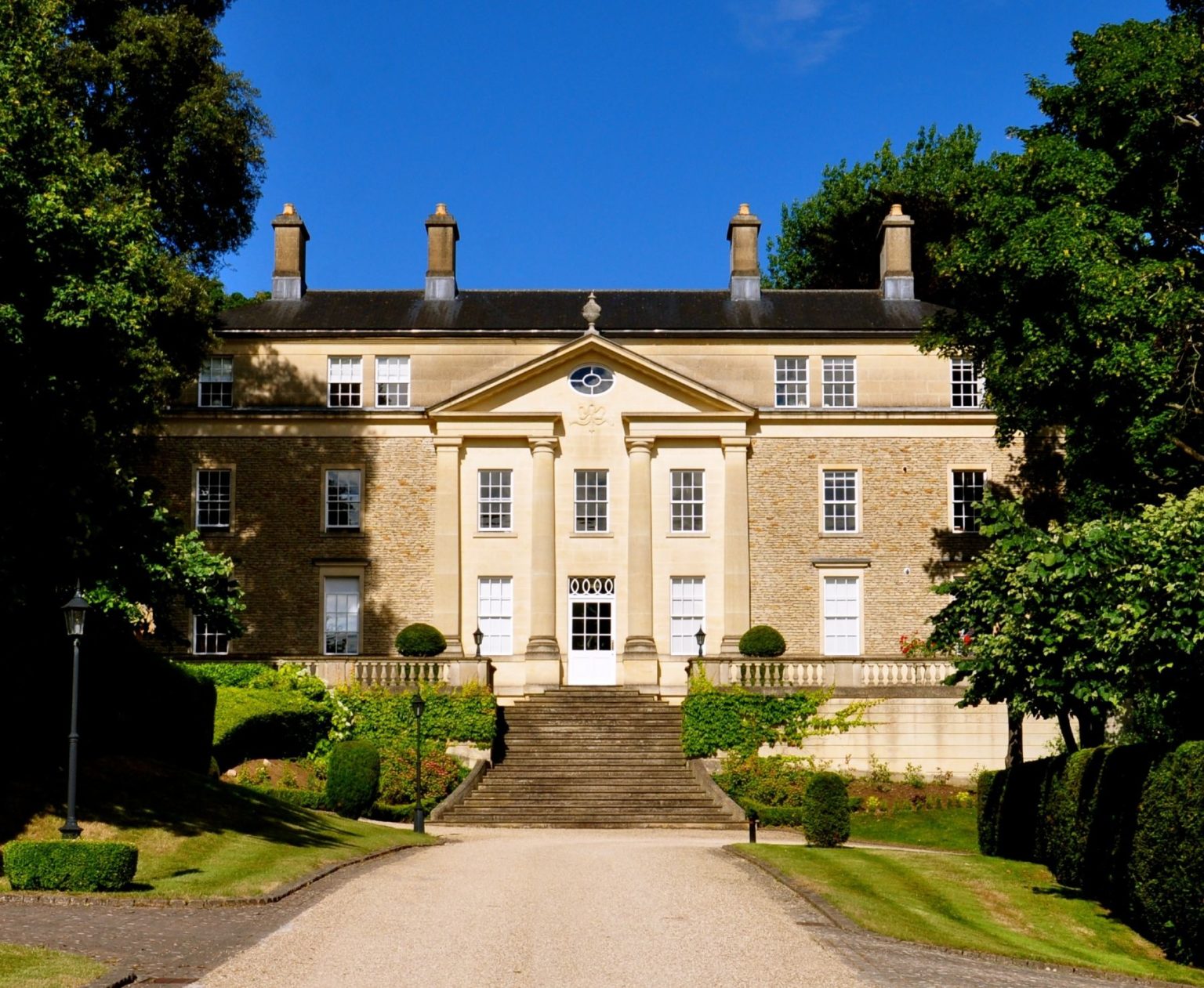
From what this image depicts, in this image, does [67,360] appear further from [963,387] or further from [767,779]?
[963,387]

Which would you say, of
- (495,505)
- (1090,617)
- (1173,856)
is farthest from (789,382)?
(1173,856)

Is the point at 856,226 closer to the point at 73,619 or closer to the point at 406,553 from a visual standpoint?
the point at 406,553

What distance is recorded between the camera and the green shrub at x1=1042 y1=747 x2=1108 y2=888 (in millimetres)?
22594

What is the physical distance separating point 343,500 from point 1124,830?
27363 millimetres

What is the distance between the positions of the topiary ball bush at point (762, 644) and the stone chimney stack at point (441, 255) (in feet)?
46.4

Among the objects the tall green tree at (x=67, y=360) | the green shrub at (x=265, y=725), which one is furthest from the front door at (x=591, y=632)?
the tall green tree at (x=67, y=360)

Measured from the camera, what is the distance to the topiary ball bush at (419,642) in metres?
40.4

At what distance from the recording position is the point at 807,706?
38094mm

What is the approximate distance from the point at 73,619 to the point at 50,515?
5.35 feet

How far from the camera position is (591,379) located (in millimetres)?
43219

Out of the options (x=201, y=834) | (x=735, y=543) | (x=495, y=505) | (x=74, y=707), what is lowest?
(x=201, y=834)

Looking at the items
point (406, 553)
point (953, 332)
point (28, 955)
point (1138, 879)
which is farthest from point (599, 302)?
point (28, 955)

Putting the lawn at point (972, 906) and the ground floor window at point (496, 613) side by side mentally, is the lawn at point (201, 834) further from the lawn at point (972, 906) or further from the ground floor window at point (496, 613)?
the ground floor window at point (496, 613)

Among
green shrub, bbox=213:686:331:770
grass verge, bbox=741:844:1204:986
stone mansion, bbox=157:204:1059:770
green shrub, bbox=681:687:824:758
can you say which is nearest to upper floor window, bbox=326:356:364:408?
stone mansion, bbox=157:204:1059:770
